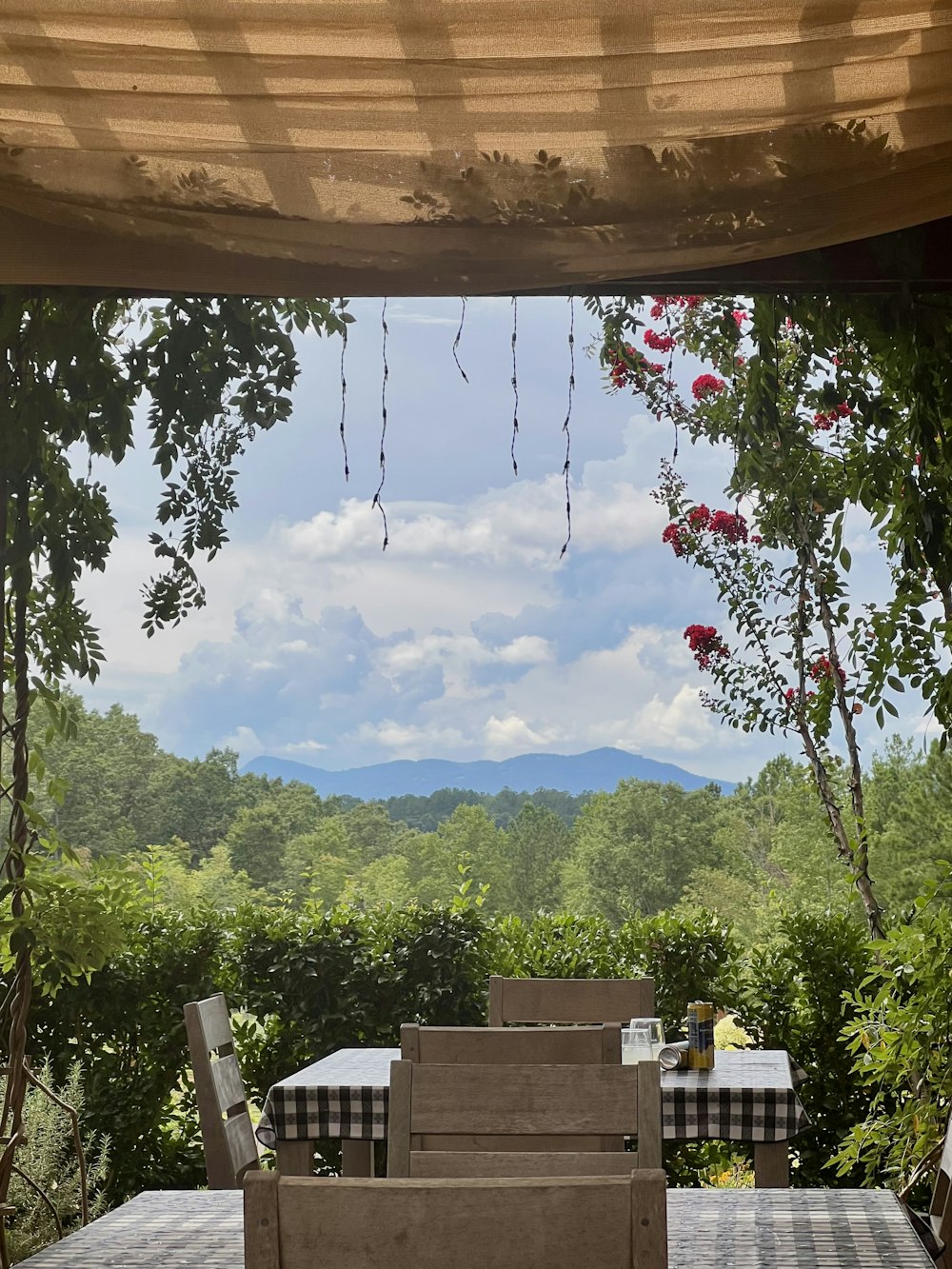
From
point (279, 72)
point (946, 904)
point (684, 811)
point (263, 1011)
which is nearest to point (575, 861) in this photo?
point (684, 811)

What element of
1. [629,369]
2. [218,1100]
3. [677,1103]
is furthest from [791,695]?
[218,1100]

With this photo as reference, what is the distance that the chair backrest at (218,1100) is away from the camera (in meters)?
2.47

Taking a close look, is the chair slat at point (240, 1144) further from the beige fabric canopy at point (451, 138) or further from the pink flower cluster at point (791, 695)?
the pink flower cluster at point (791, 695)

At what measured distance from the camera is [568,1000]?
3.34 m

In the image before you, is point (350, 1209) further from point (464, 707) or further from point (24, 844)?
point (464, 707)

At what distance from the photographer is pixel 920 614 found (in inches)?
113

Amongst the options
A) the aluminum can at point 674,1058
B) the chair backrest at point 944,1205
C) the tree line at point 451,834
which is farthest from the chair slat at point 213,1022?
the tree line at point 451,834

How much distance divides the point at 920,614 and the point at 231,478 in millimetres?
1697

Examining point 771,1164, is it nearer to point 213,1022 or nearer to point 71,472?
point 213,1022

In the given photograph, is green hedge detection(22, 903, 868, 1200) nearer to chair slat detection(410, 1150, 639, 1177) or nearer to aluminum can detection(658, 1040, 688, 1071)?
aluminum can detection(658, 1040, 688, 1071)

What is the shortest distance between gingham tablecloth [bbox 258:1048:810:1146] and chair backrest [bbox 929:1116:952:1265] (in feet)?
2.13

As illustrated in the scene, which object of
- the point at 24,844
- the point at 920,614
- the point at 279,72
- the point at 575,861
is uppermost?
the point at 279,72

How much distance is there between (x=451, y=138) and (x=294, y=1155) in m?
2.17

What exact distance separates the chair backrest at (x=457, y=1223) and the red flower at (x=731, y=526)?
4.53 m
